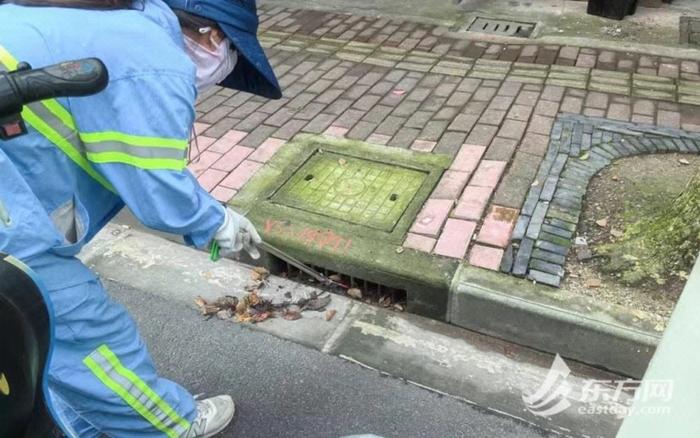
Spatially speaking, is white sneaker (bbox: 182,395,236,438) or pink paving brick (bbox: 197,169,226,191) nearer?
white sneaker (bbox: 182,395,236,438)

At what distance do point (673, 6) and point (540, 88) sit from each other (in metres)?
2.55

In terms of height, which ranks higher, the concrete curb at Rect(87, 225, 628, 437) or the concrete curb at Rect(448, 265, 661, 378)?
the concrete curb at Rect(448, 265, 661, 378)

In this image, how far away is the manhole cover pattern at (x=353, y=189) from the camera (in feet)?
10.4

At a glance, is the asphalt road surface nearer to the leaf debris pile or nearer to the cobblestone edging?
the leaf debris pile

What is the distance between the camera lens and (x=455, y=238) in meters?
2.95

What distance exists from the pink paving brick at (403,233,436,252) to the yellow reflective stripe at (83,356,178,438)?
140cm

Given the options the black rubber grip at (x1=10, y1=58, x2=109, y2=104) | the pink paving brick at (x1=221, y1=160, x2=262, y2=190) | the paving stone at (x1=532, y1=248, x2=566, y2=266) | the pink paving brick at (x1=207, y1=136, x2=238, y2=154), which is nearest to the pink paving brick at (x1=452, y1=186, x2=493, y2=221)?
the paving stone at (x1=532, y1=248, x2=566, y2=266)

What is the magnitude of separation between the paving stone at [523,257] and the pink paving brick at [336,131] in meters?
1.52

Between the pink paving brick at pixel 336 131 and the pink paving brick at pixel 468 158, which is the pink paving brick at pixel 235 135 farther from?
the pink paving brick at pixel 468 158

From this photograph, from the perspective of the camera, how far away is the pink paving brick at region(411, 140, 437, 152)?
3.71 m

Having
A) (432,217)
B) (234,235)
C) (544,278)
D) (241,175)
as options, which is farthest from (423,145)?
(234,235)

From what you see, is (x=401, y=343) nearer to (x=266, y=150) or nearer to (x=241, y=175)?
(x=241, y=175)

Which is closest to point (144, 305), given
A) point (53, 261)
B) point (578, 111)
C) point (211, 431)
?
point (211, 431)

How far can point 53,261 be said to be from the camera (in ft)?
5.32
